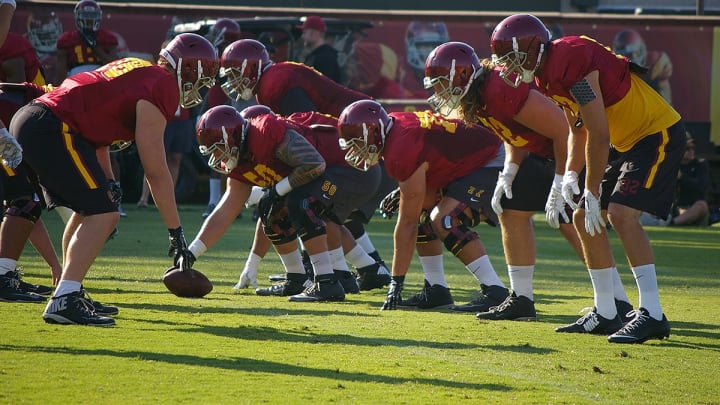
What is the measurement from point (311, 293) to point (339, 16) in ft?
34.1

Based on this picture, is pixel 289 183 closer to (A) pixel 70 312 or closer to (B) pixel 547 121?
(B) pixel 547 121

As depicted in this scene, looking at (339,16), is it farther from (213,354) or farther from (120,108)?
(213,354)

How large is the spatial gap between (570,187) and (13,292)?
3.58m

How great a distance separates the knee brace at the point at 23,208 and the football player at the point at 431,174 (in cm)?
212

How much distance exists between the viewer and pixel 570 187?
6.57 meters

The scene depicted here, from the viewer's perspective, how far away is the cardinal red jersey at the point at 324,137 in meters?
8.40

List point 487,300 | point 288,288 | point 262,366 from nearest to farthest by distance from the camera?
point 262,366 → point 487,300 → point 288,288

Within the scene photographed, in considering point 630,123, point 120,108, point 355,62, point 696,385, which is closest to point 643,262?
point 630,123

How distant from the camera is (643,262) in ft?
20.7

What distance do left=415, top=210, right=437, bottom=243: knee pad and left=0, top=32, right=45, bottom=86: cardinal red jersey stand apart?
137 inches

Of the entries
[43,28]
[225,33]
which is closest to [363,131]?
[225,33]

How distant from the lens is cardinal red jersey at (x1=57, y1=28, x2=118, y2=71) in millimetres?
13562

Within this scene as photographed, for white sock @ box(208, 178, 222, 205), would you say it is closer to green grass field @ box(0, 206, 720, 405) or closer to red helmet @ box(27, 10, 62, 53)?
red helmet @ box(27, 10, 62, 53)

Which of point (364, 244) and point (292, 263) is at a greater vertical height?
point (364, 244)
